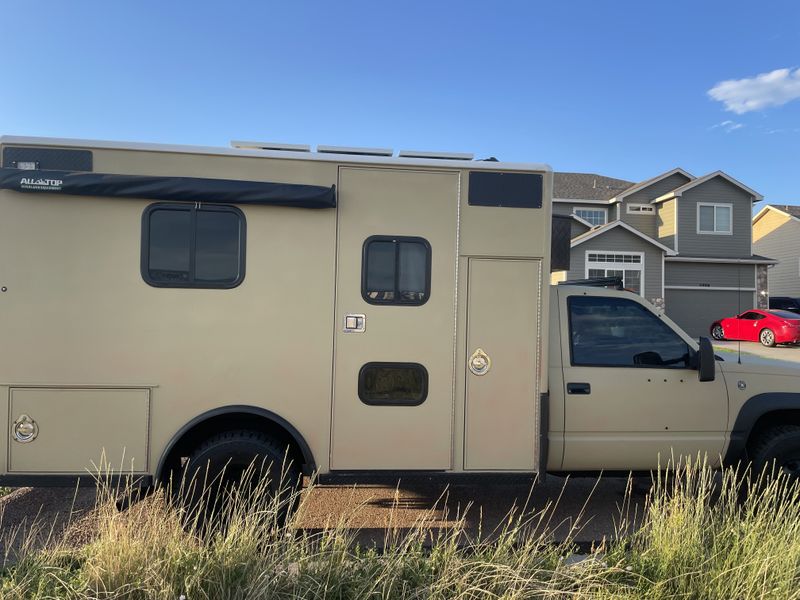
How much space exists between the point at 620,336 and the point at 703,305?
73.2 ft

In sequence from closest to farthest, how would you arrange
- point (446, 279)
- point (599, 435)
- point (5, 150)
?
point (5, 150) < point (446, 279) < point (599, 435)

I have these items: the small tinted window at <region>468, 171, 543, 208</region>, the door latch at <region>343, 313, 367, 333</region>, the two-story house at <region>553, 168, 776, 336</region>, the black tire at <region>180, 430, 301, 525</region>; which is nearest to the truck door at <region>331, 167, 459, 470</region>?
the door latch at <region>343, 313, 367, 333</region>

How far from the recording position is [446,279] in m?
3.78

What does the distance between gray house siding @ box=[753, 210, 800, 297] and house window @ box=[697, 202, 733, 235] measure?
32.7 ft

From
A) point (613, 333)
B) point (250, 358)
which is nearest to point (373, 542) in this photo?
point (250, 358)

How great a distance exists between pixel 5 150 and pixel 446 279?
9.99 feet

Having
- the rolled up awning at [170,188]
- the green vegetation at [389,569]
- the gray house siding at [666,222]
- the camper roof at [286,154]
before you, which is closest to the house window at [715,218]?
the gray house siding at [666,222]

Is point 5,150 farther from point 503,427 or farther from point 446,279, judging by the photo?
point 503,427

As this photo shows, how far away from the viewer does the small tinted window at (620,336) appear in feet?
13.7

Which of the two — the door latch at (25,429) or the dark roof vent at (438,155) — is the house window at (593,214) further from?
the door latch at (25,429)

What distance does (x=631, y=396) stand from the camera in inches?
161

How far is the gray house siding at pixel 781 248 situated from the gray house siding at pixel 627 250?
14410mm

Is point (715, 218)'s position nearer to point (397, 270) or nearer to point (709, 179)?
point (709, 179)

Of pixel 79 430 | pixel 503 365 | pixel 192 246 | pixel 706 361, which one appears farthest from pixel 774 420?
pixel 79 430
